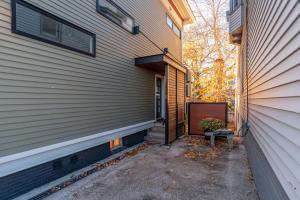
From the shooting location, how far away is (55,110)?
12.4ft

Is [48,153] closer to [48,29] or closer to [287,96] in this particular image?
[48,29]

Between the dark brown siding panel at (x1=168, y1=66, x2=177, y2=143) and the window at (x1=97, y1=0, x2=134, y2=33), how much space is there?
2.03m

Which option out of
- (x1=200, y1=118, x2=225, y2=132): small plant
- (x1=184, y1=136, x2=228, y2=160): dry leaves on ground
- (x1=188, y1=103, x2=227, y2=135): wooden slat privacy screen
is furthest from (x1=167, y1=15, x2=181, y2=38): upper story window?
(x1=184, y1=136, x2=228, y2=160): dry leaves on ground

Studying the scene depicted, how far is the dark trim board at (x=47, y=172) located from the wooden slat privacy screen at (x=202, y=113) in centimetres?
437

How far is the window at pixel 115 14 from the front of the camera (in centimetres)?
514

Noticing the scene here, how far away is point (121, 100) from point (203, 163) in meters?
2.94

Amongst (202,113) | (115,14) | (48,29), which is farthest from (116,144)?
(202,113)

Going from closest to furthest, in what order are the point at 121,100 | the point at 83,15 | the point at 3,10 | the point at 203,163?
1. the point at 3,10
2. the point at 83,15
3. the point at 203,163
4. the point at 121,100

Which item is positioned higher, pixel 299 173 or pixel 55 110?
pixel 55 110

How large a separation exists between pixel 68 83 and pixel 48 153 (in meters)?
1.43

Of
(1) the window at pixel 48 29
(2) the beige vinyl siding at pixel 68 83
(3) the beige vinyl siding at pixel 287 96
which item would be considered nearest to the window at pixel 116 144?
A: (2) the beige vinyl siding at pixel 68 83

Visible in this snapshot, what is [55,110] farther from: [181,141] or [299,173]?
[181,141]

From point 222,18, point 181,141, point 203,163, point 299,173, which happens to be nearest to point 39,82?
point 299,173

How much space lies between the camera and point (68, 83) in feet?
13.3
